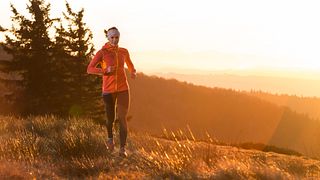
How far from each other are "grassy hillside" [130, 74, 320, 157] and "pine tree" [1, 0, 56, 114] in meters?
24.5

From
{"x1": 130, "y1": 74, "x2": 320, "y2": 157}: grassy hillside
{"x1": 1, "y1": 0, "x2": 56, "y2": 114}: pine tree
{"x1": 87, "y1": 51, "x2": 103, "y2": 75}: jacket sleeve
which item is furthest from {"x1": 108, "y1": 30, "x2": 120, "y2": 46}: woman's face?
{"x1": 130, "y1": 74, "x2": 320, "y2": 157}: grassy hillside

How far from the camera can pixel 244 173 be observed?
23.9 ft

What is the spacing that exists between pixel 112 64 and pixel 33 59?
22.6m

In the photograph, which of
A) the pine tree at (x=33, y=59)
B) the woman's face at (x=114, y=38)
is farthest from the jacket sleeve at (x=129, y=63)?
the pine tree at (x=33, y=59)

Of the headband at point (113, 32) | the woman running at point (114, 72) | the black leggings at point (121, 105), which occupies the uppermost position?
the headband at point (113, 32)

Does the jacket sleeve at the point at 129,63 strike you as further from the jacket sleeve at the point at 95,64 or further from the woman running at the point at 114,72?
the jacket sleeve at the point at 95,64

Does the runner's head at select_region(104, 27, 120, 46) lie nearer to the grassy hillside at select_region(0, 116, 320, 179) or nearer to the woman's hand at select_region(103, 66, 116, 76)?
the woman's hand at select_region(103, 66, 116, 76)

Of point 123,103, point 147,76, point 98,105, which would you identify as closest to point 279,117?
point 147,76

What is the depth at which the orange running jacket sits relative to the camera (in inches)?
372

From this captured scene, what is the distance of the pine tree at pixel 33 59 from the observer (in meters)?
30.7

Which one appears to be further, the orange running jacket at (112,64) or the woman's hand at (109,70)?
the orange running jacket at (112,64)

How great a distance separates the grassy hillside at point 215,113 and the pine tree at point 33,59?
24463mm

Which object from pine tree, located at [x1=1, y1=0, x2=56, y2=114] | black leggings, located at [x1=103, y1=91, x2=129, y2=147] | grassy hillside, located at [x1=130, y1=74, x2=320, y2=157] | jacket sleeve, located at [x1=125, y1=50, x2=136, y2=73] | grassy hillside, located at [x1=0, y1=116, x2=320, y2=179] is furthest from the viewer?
grassy hillside, located at [x1=130, y1=74, x2=320, y2=157]

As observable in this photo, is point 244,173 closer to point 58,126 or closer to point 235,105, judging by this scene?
point 58,126
